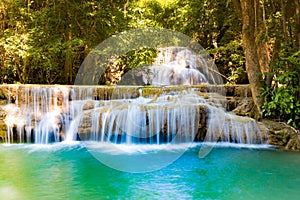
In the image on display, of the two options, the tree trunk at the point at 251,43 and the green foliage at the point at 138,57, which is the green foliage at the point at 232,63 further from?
the tree trunk at the point at 251,43

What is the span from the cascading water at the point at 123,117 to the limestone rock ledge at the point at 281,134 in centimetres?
18

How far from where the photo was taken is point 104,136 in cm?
726

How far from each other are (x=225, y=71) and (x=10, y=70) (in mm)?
7990

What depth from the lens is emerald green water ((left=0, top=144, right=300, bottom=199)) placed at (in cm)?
409

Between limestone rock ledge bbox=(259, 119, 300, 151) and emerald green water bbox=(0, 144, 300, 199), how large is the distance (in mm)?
371

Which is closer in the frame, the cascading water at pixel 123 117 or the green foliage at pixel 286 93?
the green foliage at pixel 286 93

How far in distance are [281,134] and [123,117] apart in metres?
3.38

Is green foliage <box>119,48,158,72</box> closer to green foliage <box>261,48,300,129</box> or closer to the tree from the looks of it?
the tree

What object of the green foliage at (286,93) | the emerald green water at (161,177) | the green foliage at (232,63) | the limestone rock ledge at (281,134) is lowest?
the emerald green water at (161,177)

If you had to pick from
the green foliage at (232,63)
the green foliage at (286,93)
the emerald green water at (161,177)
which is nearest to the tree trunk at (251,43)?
the green foliage at (286,93)

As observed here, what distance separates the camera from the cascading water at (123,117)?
23.2 feet

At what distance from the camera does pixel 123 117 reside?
286 inches

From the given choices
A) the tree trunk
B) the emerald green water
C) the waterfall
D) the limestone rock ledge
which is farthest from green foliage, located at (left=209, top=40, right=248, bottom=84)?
the emerald green water

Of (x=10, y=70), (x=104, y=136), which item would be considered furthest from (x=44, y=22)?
(x=104, y=136)
